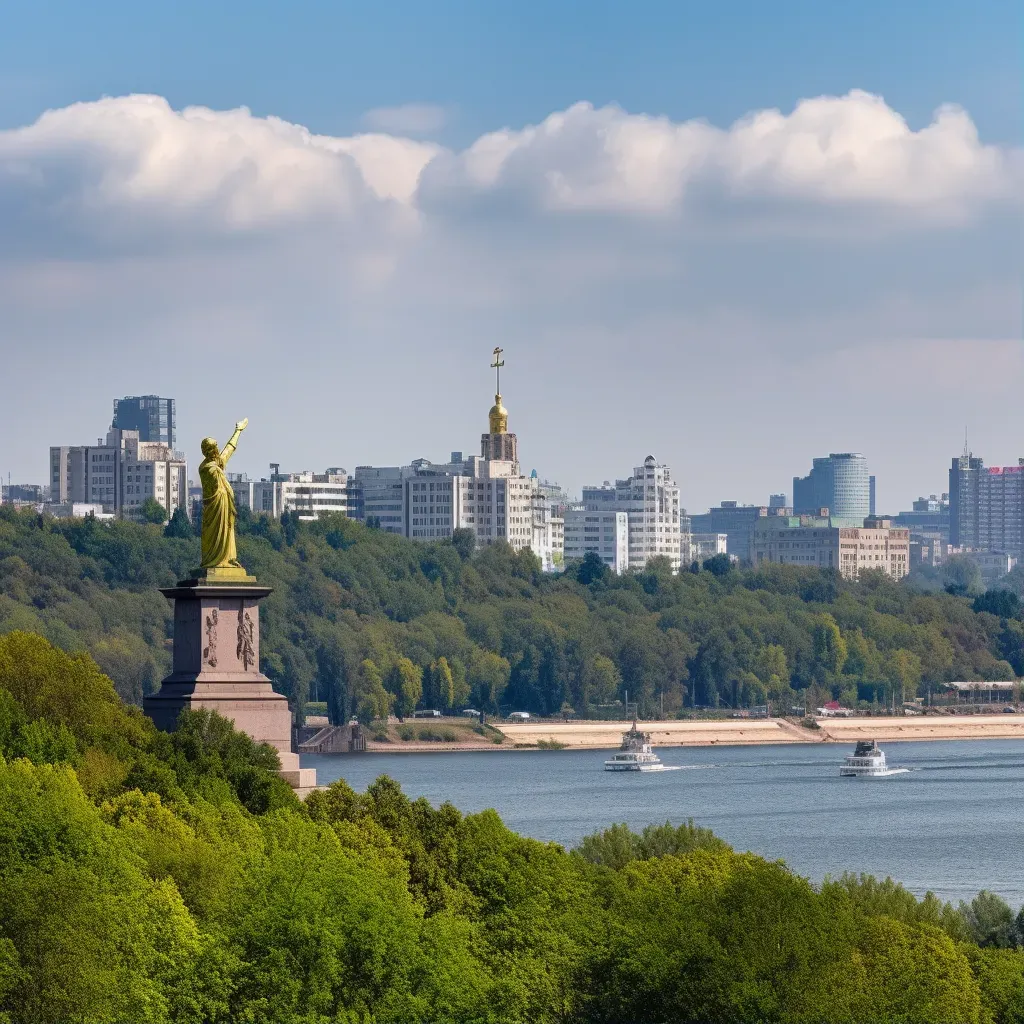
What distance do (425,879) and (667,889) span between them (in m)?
4.13

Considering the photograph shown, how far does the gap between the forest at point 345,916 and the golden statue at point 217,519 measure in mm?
1970

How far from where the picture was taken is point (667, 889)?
128 feet

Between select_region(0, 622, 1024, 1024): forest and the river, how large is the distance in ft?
43.9

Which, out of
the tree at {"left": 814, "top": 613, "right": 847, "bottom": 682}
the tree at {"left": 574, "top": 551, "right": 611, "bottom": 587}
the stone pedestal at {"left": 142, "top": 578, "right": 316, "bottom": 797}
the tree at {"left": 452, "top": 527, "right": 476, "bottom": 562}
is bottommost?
the tree at {"left": 814, "top": 613, "right": 847, "bottom": 682}

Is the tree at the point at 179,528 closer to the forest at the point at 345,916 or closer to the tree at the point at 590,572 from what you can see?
the tree at the point at 590,572

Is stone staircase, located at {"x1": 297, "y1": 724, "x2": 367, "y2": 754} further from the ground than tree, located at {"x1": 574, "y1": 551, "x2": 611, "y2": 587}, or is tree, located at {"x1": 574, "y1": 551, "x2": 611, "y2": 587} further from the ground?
tree, located at {"x1": 574, "y1": 551, "x2": 611, "y2": 587}

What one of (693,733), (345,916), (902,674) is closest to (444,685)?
(693,733)

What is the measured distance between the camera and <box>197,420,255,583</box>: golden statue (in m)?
38.1

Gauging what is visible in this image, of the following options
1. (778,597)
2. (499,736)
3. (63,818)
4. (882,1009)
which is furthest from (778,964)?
(778,597)

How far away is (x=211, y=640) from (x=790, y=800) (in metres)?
61.6

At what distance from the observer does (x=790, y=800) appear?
9769 centimetres

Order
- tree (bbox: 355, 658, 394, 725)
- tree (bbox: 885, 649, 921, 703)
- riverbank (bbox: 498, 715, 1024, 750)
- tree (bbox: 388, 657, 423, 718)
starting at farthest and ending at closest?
tree (bbox: 885, 649, 921, 703)
tree (bbox: 388, 657, 423, 718)
riverbank (bbox: 498, 715, 1024, 750)
tree (bbox: 355, 658, 394, 725)

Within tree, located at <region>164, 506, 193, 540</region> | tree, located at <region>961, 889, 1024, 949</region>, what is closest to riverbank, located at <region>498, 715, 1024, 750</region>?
tree, located at <region>164, 506, 193, 540</region>

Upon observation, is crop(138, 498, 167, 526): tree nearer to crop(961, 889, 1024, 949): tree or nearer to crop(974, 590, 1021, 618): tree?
crop(974, 590, 1021, 618): tree
